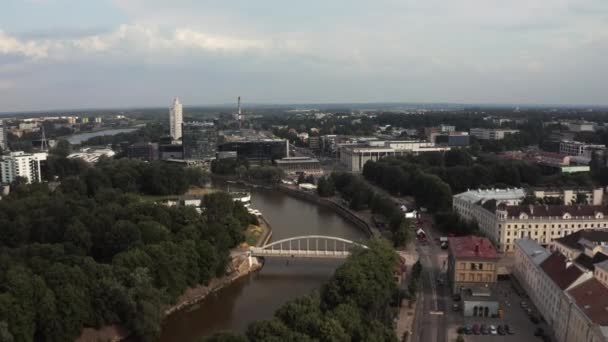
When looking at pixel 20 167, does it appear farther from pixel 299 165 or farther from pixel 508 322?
pixel 508 322

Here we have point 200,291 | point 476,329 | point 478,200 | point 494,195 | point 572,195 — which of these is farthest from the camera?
point 572,195

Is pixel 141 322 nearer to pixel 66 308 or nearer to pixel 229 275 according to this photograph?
pixel 66 308

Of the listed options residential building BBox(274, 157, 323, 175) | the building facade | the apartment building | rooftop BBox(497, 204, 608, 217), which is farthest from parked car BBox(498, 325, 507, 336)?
the building facade

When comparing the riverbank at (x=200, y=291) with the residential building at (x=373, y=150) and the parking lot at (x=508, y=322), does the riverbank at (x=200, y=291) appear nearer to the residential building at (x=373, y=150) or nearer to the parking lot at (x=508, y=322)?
the parking lot at (x=508, y=322)

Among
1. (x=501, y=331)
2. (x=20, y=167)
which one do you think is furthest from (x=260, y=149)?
(x=501, y=331)

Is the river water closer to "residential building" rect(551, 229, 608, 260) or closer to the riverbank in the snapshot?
the riverbank

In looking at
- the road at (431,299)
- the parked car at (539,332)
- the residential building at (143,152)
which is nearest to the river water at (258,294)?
the road at (431,299)
